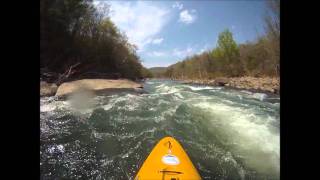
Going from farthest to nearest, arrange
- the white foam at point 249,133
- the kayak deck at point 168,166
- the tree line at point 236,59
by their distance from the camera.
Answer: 1. the tree line at point 236,59
2. the white foam at point 249,133
3. the kayak deck at point 168,166

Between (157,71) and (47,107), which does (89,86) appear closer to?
(47,107)

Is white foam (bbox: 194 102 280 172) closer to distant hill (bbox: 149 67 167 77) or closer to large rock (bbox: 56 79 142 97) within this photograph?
distant hill (bbox: 149 67 167 77)

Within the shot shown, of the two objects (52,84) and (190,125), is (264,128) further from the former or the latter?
(52,84)

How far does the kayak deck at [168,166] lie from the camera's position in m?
2.60

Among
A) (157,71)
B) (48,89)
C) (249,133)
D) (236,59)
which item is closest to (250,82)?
(236,59)

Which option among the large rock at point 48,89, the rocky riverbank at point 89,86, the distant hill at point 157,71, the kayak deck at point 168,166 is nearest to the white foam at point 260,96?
the distant hill at point 157,71

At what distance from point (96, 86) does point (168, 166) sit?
173 cm

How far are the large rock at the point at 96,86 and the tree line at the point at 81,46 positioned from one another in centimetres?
8

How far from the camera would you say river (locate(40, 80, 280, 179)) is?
325 cm

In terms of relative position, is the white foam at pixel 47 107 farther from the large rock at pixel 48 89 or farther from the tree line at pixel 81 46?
the tree line at pixel 81 46

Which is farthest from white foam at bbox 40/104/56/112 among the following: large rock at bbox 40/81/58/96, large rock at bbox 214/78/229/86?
large rock at bbox 214/78/229/86

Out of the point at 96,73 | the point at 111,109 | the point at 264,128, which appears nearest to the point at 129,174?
the point at 111,109
